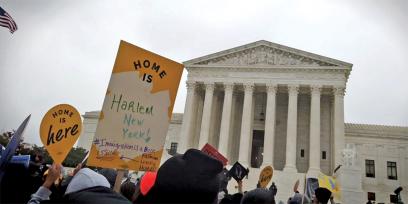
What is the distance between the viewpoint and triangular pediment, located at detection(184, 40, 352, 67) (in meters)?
39.5

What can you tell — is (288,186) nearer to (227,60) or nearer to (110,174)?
(227,60)

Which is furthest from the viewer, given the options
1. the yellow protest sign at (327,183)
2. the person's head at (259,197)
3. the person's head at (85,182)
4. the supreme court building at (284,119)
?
the supreme court building at (284,119)

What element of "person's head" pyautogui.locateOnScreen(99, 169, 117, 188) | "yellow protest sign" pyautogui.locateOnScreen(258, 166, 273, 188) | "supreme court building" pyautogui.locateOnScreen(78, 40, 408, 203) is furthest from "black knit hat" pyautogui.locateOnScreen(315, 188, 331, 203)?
"supreme court building" pyautogui.locateOnScreen(78, 40, 408, 203)

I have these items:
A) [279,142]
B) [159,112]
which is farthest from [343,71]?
[159,112]

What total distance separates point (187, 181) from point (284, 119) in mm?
43136

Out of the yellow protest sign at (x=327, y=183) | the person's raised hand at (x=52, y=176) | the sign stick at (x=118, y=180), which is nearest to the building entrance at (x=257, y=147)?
the yellow protest sign at (x=327, y=183)

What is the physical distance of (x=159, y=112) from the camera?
5480 millimetres

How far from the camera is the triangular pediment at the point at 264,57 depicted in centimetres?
3950

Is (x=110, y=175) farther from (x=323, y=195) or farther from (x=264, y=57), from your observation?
(x=264, y=57)

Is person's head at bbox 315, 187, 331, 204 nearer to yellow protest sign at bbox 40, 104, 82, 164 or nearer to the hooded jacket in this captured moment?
yellow protest sign at bbox 40, 104, 82, 164

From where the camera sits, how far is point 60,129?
4.90 m

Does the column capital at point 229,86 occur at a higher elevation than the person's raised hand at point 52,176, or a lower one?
higher

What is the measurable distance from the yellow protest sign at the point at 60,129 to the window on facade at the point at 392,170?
4464 centimetres

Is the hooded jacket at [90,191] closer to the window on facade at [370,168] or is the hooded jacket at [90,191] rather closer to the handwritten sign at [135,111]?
the handwritten sign at [135,111]
